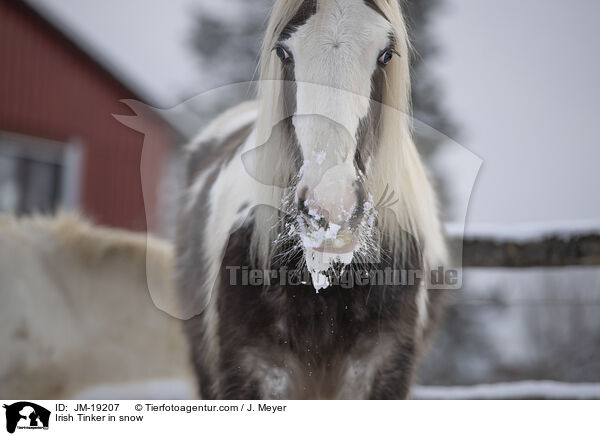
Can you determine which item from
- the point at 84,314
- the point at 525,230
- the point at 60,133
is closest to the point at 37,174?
the point at 60,133

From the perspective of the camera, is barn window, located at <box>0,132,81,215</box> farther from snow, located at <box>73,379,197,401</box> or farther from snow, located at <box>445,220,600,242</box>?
snow, located at <box>445,220,600,242</box>

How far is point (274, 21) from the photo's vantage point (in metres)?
1.03

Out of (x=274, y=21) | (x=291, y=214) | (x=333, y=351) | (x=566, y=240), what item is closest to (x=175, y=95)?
(x=274, y=21)

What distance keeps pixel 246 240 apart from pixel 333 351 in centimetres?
30

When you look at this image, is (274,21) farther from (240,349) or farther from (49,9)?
(49,9)

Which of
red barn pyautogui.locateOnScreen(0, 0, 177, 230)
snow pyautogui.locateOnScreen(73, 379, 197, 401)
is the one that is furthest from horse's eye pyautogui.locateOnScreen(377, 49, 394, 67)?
red barn pyautogui.locateOnScreen(0, 0, 177, 230)

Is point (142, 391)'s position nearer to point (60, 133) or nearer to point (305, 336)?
point (305, 336)

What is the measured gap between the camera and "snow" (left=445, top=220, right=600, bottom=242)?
146 cm

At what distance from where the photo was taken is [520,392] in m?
1.57

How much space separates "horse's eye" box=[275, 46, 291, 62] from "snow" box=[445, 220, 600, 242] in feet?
2.33
